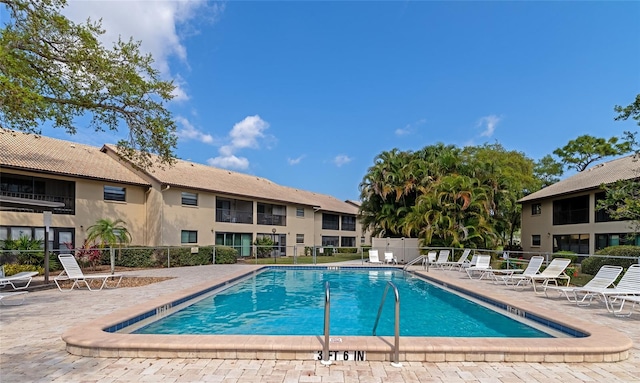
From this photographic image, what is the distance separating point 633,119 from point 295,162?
75.9ft

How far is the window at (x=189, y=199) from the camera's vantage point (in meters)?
24.8

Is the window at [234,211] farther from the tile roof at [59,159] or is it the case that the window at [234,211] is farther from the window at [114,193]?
the window at [114,193]

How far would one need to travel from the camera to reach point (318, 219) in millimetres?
37875

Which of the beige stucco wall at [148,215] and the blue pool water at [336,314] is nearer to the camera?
the blue pool water at [336,314]

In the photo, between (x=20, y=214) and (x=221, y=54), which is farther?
(x=221, y=54)

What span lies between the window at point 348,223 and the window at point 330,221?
1.37 meters

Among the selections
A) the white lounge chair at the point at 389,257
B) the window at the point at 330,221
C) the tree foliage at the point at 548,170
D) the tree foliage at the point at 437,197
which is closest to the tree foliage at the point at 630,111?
the tree foliage at the point at 437,197

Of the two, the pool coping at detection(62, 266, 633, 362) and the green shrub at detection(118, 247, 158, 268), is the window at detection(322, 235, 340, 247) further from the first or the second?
the pool coping at detection(62, 266, 633, 362)

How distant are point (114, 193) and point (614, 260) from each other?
2426 centimetres

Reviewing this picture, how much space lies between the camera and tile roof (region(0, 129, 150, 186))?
60.2 ft

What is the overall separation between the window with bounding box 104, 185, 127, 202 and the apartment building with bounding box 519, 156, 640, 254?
84.8 ft

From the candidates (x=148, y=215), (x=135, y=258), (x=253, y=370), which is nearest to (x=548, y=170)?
(x=148, y=215)

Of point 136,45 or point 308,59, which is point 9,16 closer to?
point 136,45

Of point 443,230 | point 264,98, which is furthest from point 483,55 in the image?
point 264,98
